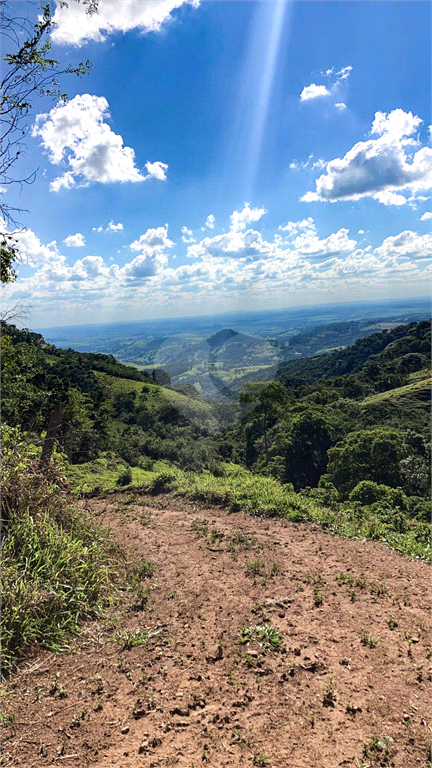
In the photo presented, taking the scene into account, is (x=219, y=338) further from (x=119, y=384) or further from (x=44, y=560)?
(x=44, y=560)

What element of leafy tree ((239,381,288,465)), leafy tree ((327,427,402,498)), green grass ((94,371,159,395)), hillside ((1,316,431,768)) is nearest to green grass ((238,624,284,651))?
hillside ((1,316,431,768))

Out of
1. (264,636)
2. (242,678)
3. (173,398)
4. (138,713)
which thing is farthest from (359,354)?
(138,713)

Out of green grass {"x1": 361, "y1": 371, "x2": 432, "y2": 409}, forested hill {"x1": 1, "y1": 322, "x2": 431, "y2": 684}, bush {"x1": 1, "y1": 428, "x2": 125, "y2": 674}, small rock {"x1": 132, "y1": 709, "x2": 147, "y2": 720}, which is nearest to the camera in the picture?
small rock {"x1": 132, "y1": 709, "x2": 147, "y2": 720}

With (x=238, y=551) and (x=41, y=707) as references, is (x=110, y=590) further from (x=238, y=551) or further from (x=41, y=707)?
(x=238, y=551)

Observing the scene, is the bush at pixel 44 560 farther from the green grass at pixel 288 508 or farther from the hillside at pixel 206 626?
the green grass at pixel 288 508

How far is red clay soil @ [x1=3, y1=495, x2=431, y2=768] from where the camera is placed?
98.7 inches

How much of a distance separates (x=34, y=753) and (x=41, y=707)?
1.23ft

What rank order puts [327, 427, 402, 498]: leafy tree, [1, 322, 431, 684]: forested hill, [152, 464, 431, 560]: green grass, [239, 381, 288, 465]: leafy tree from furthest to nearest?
[239, 381, 288, 465]: leafy tree, [327, 427, 402, 498]: leafy tree, [152, 464, 431, 560]: green grass, [1, 322, 431, 684]: forested hill

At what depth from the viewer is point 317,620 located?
12.9 ft

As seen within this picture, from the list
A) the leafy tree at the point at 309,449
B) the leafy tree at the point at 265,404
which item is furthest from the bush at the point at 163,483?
the leafy tree at the point at 265,404

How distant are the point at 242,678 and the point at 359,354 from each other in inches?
3034

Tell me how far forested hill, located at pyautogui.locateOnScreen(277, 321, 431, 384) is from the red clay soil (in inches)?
2302

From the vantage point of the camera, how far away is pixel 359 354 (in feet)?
244

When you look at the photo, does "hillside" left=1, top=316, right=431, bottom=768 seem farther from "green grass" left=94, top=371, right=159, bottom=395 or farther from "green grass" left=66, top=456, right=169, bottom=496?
"green grass" left=94, top=371, right=159, bottom=395
